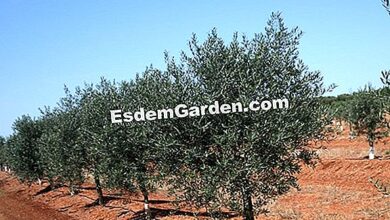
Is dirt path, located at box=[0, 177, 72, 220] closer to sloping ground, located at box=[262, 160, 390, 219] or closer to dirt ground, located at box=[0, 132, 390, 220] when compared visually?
dirt ground, located at box=[0, 132, 390, 220]

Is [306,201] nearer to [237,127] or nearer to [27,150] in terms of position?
[237,127]

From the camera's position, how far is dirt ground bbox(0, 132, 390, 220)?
25.3 metres

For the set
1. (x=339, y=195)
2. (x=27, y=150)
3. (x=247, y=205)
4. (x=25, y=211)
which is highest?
(x=27, y=150)

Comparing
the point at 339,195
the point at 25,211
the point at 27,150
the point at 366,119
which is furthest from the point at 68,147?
the point at 366,119

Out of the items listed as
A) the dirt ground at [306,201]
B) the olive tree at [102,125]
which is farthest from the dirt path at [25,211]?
the olive tree at [102,125]

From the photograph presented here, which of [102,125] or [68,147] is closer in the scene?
[102,125]

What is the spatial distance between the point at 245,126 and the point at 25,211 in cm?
3552

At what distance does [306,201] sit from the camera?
29.9 meters

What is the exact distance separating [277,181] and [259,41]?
5.77m

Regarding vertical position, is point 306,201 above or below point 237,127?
below

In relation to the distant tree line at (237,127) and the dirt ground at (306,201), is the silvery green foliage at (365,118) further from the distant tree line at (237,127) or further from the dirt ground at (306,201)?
the distant tree line at (237,127)

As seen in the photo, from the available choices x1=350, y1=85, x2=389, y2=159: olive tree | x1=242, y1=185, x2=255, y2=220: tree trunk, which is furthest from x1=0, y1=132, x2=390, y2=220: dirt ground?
x1=350, y1=85, x2=389, y2=159: olive tree

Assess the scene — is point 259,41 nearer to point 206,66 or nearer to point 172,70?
point 206,66

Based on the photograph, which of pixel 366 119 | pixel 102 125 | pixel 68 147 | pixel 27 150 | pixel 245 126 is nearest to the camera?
pixel 245 126
